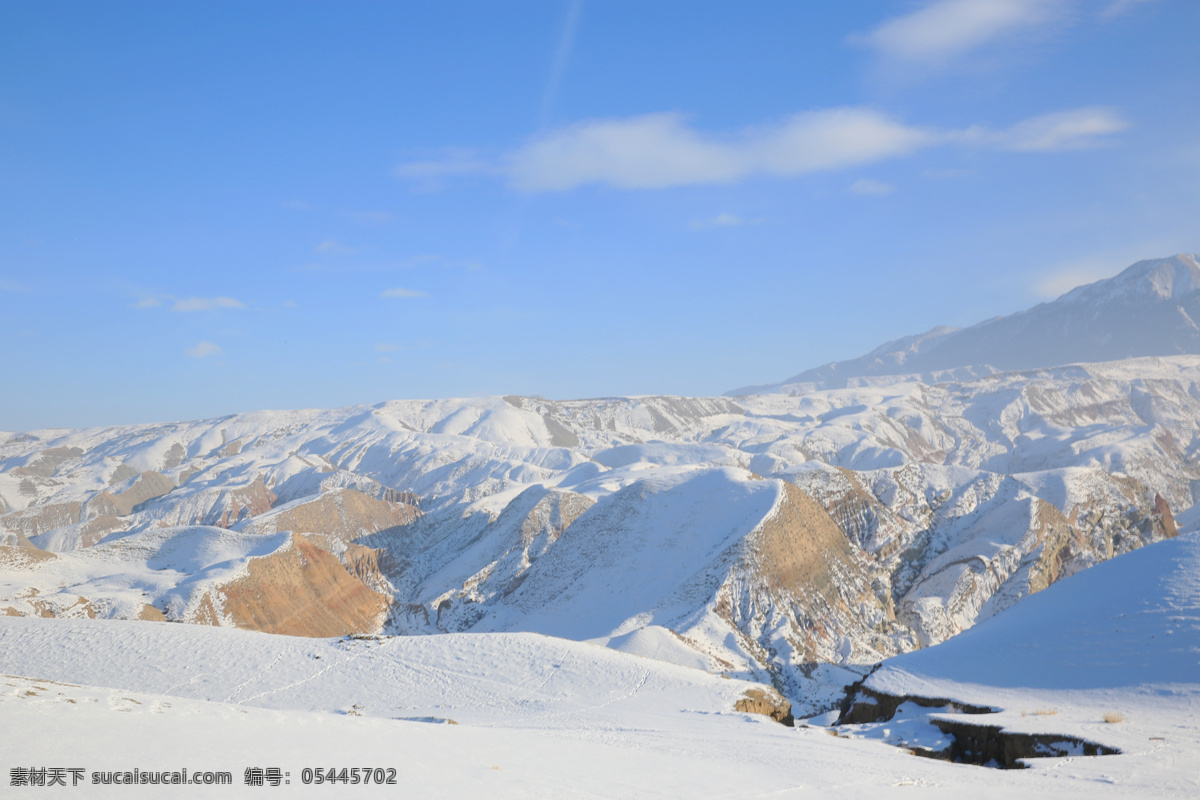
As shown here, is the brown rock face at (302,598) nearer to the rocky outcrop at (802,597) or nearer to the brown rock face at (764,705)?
the rocky outcrop at (802,597)

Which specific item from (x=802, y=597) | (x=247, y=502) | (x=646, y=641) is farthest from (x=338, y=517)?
(x=646, y=641)

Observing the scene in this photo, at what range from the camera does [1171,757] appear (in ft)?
48.6

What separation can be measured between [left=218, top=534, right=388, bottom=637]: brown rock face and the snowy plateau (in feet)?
0.80

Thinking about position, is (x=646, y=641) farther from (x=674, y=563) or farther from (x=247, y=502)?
(x=247, y=502)

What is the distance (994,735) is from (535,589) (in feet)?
167

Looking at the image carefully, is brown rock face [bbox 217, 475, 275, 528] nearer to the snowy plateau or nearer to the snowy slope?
the snowy plateau

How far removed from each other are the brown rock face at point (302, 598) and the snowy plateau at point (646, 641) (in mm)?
242

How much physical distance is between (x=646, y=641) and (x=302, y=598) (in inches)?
1351

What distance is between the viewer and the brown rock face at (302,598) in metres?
55.8

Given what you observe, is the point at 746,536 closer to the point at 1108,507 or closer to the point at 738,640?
the point at 738,640

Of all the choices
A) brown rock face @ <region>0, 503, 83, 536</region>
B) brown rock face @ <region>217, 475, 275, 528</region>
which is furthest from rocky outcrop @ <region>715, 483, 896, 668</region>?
brown rock face @ <region>0, 503, 83, 536</region>

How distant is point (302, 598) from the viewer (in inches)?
2416

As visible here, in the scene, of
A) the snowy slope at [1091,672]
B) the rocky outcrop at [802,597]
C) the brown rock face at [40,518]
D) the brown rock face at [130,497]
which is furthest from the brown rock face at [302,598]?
the brown rock face at [40,518]

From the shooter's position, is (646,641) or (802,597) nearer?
(646,641)
